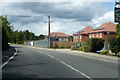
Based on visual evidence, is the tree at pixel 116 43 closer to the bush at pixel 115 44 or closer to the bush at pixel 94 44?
the bush at pixel 115 44

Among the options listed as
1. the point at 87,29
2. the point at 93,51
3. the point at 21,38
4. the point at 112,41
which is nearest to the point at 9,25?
the point at 87,29

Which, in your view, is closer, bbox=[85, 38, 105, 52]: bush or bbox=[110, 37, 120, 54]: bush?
bbox=[110, 37, 120, 54]: bush

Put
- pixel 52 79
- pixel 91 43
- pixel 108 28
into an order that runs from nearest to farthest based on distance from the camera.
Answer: pixel 52 79 → pixel 91 43 → pixel 108 28

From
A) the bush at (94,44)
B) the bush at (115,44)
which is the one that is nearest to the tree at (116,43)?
the bush at (115,44)

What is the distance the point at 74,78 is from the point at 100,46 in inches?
886

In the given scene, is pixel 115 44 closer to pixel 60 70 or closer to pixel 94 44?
pixel 94 44

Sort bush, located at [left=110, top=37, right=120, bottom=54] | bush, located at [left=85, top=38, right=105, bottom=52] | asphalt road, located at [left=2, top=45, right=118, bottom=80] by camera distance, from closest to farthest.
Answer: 1. asphalt road, located at [left=2, top=45, right=118, bottom=80]
2. bush, located at [left=110, top=37, right=120, bottom=54]
3. bush, located at [left=85, top=38, right=105, bottom=52]

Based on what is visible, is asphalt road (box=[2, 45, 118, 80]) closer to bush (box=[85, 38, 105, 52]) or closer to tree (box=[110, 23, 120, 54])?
tree (box=[110, 23, 120, 54])

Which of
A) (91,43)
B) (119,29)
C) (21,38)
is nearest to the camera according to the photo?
(119,29)

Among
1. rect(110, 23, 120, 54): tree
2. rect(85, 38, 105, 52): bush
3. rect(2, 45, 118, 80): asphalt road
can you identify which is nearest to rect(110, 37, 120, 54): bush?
rect(110, 23, 120, 54): tree

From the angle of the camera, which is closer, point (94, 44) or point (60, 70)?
point (60, 70)

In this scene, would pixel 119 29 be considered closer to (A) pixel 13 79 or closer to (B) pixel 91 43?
(B) pixel 91 43

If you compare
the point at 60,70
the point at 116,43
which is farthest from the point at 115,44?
the point at 60,70

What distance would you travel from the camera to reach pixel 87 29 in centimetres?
7494
